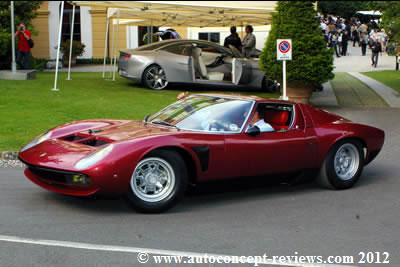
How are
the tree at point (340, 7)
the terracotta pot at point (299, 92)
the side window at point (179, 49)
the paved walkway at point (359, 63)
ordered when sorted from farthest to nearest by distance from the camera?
the tree at point (340, 7) → the paved walkway at point (359, 63) → the side window at point (179, 49) → the terracotta pot at point (299, 92)

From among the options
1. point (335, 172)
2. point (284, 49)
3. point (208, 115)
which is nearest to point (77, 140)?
point (208, 115)

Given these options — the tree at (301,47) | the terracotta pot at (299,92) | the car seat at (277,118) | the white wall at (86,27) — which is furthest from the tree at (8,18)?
the car seat at (277,118)

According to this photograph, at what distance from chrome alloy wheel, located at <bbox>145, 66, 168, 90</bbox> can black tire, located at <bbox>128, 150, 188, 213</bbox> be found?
11.5 meters

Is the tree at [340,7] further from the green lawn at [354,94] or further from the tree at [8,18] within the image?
the tree at [8,18]

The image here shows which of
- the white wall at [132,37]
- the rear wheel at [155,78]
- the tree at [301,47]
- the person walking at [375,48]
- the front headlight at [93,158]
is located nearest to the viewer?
the front headlight at [93,158]

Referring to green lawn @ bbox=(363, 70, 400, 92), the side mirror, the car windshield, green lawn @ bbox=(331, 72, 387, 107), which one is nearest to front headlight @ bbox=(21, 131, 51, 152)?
the car windshield

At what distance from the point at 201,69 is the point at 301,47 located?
385cm

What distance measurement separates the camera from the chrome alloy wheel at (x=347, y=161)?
794 cm

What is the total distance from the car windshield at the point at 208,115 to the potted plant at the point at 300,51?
24.0 ft

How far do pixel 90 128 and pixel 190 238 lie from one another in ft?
7.83

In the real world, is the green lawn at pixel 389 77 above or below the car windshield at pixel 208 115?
below

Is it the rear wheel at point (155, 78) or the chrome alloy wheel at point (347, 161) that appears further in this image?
the rear wheel at point (155, 78)

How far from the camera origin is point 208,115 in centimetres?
725

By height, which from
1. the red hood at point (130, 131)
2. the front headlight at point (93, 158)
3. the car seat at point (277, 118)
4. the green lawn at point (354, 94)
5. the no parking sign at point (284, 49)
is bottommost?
the green lawn at point (354, 94)
